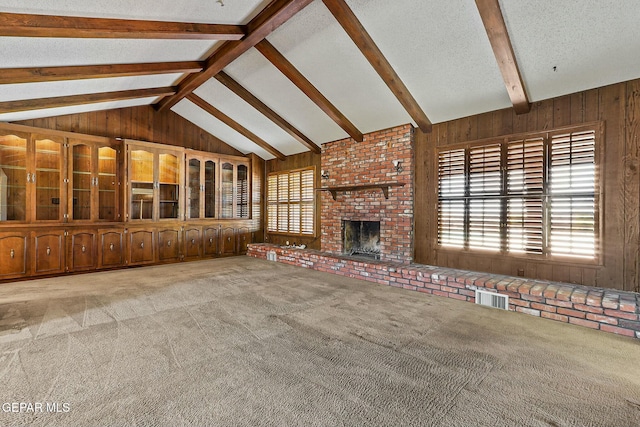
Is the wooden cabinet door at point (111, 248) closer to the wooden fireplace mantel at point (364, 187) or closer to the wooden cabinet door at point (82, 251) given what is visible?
the wooden cabinet door at point (82, 251)

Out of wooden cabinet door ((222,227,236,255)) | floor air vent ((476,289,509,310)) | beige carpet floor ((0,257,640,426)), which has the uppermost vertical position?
wooden cabinet door ((222,227,236,255))

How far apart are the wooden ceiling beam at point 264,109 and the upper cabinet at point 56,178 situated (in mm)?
2668

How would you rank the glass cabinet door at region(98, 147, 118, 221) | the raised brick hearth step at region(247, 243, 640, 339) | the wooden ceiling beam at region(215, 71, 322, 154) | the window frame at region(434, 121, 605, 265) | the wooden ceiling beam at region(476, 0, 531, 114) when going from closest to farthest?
the wooden ceiling beam at region(476, 0, 531, 114) → the raised brick hearth step at region(247, 243, 640, 339) → the window frame at region(434, 121, 605, 265) → the wooden ceiling beam at region(215, 71, 322, 154) → the glass cabinet door at region(98, 147, 118, 221)

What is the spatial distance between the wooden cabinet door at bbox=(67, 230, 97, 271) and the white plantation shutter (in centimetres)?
724

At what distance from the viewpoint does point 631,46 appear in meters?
2.83

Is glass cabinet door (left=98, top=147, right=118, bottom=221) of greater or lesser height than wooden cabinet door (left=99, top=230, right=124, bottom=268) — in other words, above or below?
above

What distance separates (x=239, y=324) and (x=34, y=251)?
4.34 metres

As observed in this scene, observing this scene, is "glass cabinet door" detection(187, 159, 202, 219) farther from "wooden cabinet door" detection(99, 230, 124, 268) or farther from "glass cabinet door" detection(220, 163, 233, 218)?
"wooden cabinet door" detection(99, 230, 124, 268)

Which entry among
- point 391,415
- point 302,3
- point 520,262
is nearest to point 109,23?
point 302,3

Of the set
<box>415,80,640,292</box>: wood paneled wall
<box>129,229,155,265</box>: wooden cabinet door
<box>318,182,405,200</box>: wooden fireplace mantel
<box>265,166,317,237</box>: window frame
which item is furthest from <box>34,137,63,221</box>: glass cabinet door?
<box>415,80,640,292</box>: wood paneled wall

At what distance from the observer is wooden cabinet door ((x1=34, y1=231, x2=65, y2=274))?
15.9ft

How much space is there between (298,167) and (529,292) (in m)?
5.16

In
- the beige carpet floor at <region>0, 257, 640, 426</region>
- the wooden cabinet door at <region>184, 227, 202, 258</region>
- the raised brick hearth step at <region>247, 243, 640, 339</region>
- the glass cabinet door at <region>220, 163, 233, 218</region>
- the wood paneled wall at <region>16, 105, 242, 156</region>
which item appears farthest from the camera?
the glass cabinet door at <region>220, 163, 233, 218</region>

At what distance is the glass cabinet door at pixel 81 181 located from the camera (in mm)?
5270
